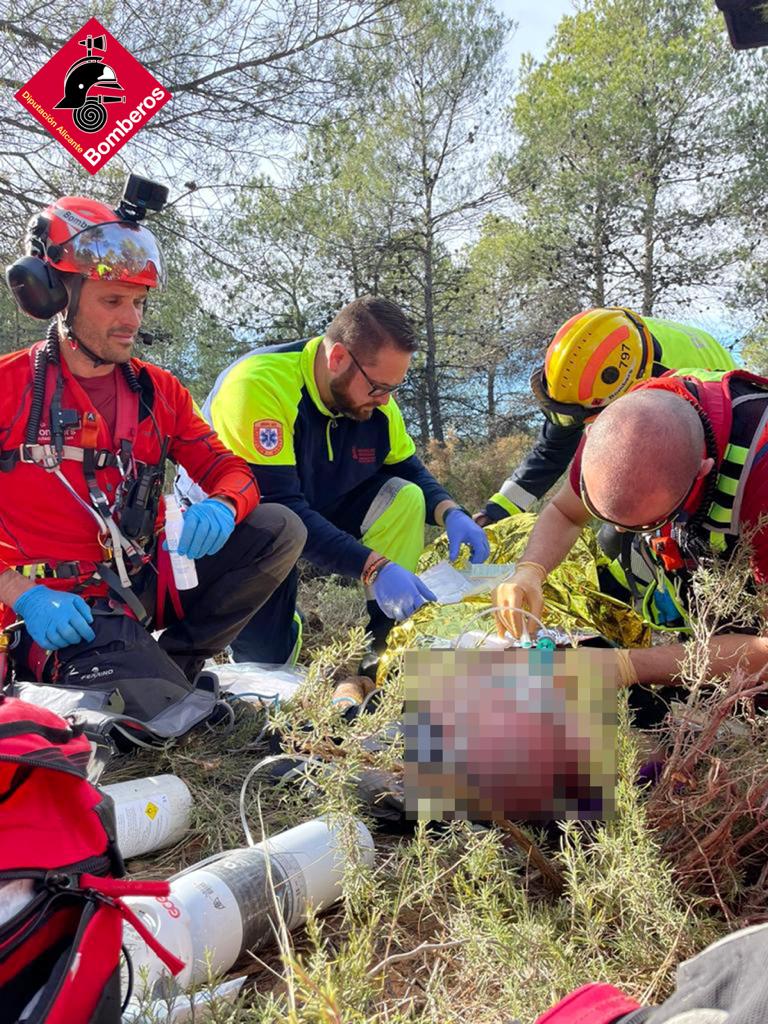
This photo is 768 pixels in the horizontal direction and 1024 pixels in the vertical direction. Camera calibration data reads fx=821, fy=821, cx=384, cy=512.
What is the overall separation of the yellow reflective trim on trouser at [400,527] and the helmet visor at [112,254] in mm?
1720

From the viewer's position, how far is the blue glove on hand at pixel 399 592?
11.5 ft

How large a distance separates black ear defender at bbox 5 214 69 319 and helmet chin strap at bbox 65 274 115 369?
27 millimetres

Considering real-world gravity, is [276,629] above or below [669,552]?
below

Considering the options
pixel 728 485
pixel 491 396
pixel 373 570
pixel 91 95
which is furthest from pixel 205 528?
pixel 491 396

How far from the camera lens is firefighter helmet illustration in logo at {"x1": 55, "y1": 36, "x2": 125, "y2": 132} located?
5746 mm

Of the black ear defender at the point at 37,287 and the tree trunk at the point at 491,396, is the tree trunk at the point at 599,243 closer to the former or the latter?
the tree trunk at the point at 491,396

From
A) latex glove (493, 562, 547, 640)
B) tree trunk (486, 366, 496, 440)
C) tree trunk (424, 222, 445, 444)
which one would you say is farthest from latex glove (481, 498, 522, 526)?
tree trunk (486, 366, 496, 440)

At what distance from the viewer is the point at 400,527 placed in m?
4.30

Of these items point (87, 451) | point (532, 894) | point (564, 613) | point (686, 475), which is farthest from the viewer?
point (564, 613)

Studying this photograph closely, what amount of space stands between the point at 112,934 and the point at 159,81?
6.55 meters

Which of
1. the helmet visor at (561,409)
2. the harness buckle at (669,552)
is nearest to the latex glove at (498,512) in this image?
the helmet visor at (561,409)

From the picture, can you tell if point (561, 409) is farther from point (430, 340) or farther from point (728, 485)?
point (430, 340)

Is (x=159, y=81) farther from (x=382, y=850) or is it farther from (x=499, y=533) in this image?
(x=382, y=850)

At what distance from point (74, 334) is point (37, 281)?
229 millimetres
